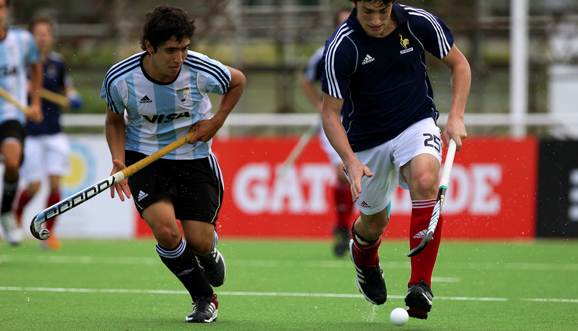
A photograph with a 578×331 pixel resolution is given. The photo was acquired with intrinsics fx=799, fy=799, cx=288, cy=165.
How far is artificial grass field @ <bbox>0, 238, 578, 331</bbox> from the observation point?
4.29m

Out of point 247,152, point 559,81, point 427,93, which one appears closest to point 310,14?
point 247,152

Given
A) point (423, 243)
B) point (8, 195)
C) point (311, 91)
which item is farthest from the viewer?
point (311, 91)

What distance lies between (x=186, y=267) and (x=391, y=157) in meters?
1.26

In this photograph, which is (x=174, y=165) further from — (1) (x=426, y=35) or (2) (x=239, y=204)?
(2) (x=239, y=204)

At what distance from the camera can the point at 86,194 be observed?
13.6ft

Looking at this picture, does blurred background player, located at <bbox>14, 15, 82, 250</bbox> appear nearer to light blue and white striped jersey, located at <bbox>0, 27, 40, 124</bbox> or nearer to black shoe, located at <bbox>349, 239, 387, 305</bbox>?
light blue and white striped jersey, located at <bbox>0, 27, 40, 124</bbox>

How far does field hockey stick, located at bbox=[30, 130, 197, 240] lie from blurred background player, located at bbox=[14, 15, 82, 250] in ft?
14.5

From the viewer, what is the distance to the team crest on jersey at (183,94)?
4.36m

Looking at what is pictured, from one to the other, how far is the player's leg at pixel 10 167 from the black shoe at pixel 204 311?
10.7ft

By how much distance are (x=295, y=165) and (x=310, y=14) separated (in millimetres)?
5185

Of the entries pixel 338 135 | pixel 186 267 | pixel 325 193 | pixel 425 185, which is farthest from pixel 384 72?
pixel 325 193

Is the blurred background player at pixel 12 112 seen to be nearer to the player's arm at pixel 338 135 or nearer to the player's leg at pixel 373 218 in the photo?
the player's leg at pixel 373 218

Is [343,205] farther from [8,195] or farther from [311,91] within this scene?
[8,195]

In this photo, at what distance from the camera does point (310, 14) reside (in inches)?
555
